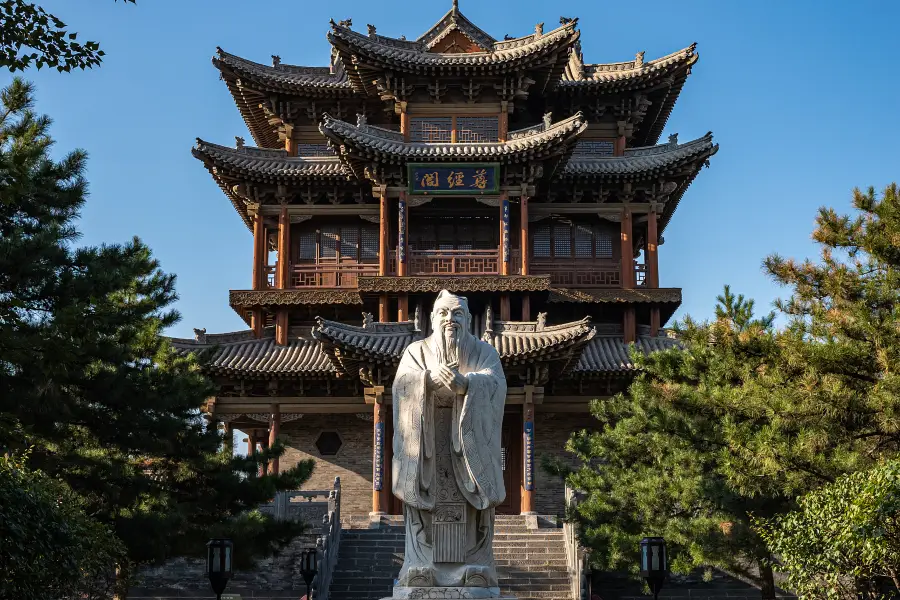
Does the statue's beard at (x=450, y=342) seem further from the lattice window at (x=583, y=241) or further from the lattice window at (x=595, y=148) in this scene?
the lattice window at (x=595, y=148)

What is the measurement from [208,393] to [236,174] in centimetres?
1236

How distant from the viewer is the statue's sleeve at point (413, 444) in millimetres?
9281

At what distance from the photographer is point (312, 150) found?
30.0 meters

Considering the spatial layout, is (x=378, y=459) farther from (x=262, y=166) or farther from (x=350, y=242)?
(x=262, y=166)

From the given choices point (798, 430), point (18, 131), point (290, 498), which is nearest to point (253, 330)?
point (290, 498)

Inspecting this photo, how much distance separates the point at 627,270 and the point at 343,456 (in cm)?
830

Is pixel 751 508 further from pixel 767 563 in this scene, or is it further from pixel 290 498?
pixel 290 498

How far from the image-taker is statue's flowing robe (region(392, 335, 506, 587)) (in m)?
9.27

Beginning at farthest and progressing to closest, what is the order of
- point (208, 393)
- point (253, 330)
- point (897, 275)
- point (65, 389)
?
point (253, 330) < point (208, 393) < point (65, 389) < point (897, 275)

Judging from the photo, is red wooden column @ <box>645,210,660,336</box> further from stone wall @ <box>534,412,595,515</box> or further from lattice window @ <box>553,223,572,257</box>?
stone wall @ <box>534,412,595,515</box>

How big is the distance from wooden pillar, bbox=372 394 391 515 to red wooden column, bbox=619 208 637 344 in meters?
6.88

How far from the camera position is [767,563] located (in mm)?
15742

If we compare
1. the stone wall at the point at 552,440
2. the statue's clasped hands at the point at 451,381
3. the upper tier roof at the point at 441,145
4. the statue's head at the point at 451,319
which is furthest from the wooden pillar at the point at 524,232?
the statue's clasped hands at the point at 451,381

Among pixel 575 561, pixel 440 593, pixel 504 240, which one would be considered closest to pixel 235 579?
pixel 575 561
